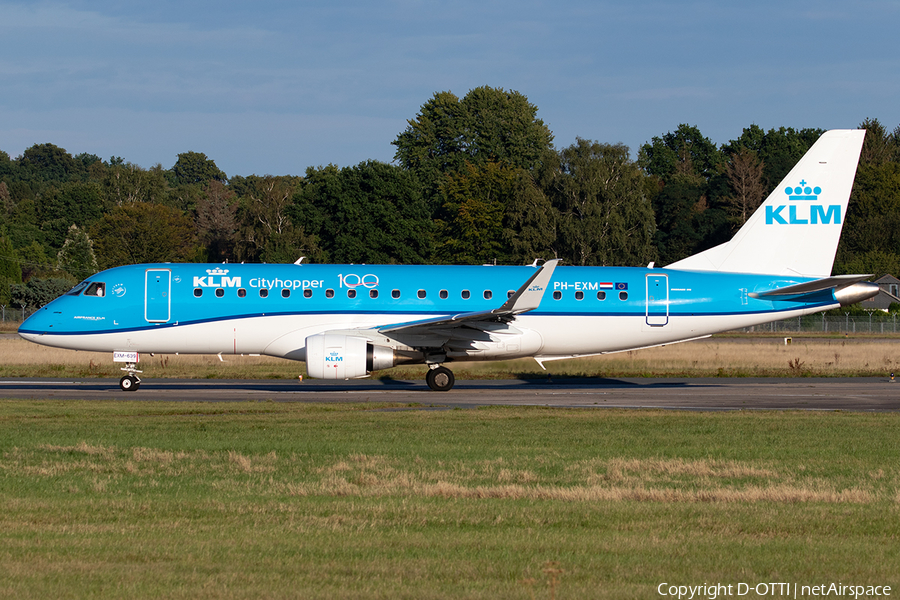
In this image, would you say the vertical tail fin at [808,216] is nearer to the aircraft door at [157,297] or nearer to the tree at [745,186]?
the aircraft door at [157,297]

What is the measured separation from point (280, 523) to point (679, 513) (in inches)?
163

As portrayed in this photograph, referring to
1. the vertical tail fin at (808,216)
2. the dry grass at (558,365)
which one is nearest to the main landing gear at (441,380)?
the dry grass at (558,365)

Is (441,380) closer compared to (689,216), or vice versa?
(441,380)

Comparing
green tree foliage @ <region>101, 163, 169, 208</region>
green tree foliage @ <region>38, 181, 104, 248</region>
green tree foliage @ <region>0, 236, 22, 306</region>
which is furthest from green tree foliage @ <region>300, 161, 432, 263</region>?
green tree foliage @ <region>101, 163, 169, 208</region>

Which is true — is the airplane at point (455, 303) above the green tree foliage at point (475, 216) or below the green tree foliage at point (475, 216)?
below

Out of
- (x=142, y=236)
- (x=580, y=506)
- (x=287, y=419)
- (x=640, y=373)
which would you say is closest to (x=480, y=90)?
(x=142, y=236)

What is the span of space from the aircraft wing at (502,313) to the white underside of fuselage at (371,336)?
2.57 ft

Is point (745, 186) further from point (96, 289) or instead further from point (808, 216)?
point (96, 289)

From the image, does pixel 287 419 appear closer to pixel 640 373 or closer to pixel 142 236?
pixel 640 373

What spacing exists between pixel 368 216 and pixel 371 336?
61291mm

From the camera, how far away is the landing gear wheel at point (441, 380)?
28812mm

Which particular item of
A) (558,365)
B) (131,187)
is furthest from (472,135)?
(558,365)

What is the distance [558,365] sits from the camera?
126ft

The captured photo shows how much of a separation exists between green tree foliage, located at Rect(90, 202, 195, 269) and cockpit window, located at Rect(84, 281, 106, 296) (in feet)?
234
